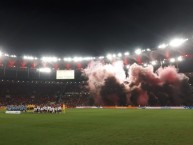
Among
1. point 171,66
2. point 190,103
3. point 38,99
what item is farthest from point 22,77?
point 190,103

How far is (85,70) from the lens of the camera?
363 feet

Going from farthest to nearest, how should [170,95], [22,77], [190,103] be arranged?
[22,77] → [170,95] → [190,103]

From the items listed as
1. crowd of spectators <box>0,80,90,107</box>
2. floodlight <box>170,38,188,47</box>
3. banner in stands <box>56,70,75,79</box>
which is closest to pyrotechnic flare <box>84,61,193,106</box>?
crowd of spectators <box>0,80,90,107</box>

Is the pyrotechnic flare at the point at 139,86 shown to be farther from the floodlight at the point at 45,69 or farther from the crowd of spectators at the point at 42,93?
the floodlight at the point at 45,69

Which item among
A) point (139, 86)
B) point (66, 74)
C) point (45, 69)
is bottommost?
point (139, 86)

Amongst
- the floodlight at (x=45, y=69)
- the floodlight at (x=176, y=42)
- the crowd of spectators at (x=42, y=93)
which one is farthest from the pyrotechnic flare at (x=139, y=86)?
the floodlight at (x=45, y=69)

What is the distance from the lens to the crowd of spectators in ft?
303

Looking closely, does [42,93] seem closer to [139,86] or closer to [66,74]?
[66,74]

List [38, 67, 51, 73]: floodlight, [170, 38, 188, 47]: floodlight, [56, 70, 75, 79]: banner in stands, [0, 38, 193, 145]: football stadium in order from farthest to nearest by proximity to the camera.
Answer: [38, 67, 51, 73]: floodlight < [56, 70, 75, 79]: banner in stands < [0, 38, 193, 145]: football stadium < [170, 38, 188, 47]: floodlight

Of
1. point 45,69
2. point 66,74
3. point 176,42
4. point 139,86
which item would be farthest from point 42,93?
point 176,42

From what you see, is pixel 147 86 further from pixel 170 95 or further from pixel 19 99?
pixel 19 99

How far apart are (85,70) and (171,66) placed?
37.3 metres

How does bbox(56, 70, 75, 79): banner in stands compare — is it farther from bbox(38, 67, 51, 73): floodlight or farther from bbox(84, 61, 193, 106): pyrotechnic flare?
bbox(84, 61, 193, 106): pyrotechnic flare

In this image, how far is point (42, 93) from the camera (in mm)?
102188
